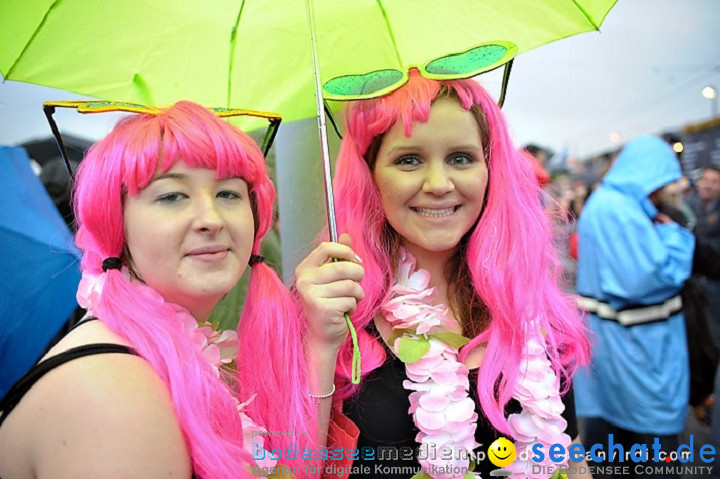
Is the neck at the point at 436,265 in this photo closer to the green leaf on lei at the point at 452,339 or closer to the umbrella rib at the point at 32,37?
the green leaf on lei at the point at 452,339

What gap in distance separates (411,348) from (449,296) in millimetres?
254

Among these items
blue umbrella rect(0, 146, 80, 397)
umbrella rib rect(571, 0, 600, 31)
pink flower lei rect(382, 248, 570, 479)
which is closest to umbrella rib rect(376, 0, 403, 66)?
umbrella rib rect(571, 0, 600, 31)

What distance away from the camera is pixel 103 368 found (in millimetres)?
920

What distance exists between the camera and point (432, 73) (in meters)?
1.35

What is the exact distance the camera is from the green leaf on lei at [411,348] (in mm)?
1332

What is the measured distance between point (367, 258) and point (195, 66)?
25.3 inches

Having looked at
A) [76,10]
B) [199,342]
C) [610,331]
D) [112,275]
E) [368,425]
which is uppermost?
[76,10]

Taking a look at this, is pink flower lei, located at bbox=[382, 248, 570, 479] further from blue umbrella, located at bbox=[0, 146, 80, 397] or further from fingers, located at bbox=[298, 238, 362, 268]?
blue umbrella, located at bbox=[0, 146, 80, 397]

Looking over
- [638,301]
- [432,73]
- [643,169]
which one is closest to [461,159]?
[432,73]

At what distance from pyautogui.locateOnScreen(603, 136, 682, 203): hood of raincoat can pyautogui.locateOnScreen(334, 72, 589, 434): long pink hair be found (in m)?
1.84

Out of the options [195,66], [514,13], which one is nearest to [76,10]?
[195,66]

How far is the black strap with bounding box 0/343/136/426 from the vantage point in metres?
0.92

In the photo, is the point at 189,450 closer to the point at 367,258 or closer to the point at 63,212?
the point at 367,258

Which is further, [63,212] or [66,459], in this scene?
[63,212]
